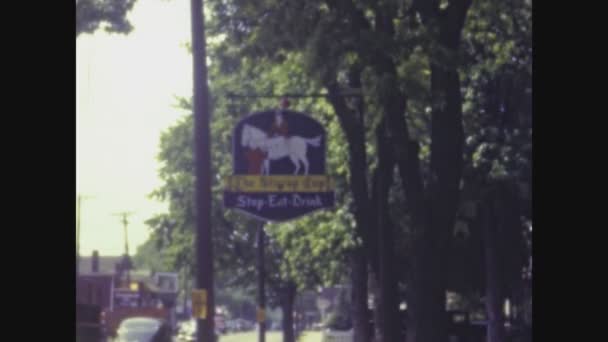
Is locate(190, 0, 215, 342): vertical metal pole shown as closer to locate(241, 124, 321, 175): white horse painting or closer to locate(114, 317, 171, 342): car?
locate(241, 124, 321, 175): white horse painting

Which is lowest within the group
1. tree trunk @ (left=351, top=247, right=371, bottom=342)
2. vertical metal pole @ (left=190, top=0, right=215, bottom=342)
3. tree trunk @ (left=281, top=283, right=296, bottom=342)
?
tree trunk @ (left=281, top=283, right=296, bottom=342)

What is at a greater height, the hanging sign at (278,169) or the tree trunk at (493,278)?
the hanging sign at (278,169)

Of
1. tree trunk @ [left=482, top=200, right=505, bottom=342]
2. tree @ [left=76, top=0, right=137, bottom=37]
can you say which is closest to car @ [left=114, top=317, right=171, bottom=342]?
tree trunk @ [left=482, top=200, right=505, bottom=342]

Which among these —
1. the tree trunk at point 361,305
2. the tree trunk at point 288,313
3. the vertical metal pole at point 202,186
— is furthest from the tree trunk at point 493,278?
the tree trunk at point 288,313

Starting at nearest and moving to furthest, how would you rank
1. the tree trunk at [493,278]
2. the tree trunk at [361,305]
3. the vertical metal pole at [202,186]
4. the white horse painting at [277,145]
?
1. the vertical metal pole at [202,186]
2. the white horse painting at [277,145]
3. the tree trunk at [361,305]
4. the tree trunk at [493,278]

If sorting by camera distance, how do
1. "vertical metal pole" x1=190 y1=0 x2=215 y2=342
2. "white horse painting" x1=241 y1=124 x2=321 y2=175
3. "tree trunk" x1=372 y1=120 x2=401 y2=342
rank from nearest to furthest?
"vertical metal pole" x1=190 y1=0 x2=215 y2=342 → "white horse painting" x1=241 y1=124 x2=321 y2=175 → "tree trunk" x1=372 y1=120 x2=401 y2=342

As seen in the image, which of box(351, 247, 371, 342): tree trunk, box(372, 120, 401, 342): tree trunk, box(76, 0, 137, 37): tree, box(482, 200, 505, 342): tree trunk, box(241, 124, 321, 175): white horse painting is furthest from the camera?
box(482, 200, 505, 342): tree trunk

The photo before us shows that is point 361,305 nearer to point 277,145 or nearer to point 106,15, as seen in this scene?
point 106,15

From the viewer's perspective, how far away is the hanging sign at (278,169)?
2102 centimetres

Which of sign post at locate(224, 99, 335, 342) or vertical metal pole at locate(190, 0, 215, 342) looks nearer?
vertical metal pole at locate(190, 0, 215, 342)

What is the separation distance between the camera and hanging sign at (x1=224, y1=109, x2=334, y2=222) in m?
21.0

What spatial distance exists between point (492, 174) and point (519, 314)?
19.5 m

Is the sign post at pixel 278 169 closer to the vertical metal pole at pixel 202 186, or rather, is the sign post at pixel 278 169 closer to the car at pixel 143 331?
the vertical metal pole at pixel 202 186
